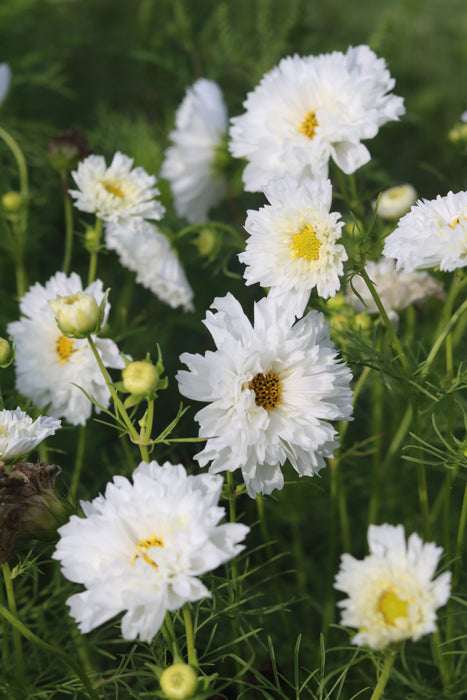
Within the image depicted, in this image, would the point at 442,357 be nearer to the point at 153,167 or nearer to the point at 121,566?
the point at 153,167

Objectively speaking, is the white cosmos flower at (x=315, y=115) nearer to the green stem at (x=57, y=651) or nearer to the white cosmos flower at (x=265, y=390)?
the white cosmos flower at (x=265, y=390)

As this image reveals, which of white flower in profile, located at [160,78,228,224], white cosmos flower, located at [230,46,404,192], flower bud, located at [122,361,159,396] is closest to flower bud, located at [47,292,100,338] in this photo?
flower bud, located at [122,361,159,396]

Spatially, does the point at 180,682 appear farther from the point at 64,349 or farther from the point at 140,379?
the point at 64,349

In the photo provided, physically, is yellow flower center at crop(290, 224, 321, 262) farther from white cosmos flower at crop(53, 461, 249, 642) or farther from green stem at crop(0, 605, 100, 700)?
green stem at crop(0, 605, 100, 700)

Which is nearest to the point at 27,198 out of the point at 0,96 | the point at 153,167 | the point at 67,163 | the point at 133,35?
the point at 67,163

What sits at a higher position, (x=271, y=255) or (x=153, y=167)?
(x=271, y=255)

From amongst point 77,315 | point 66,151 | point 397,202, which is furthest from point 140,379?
point 397,202
